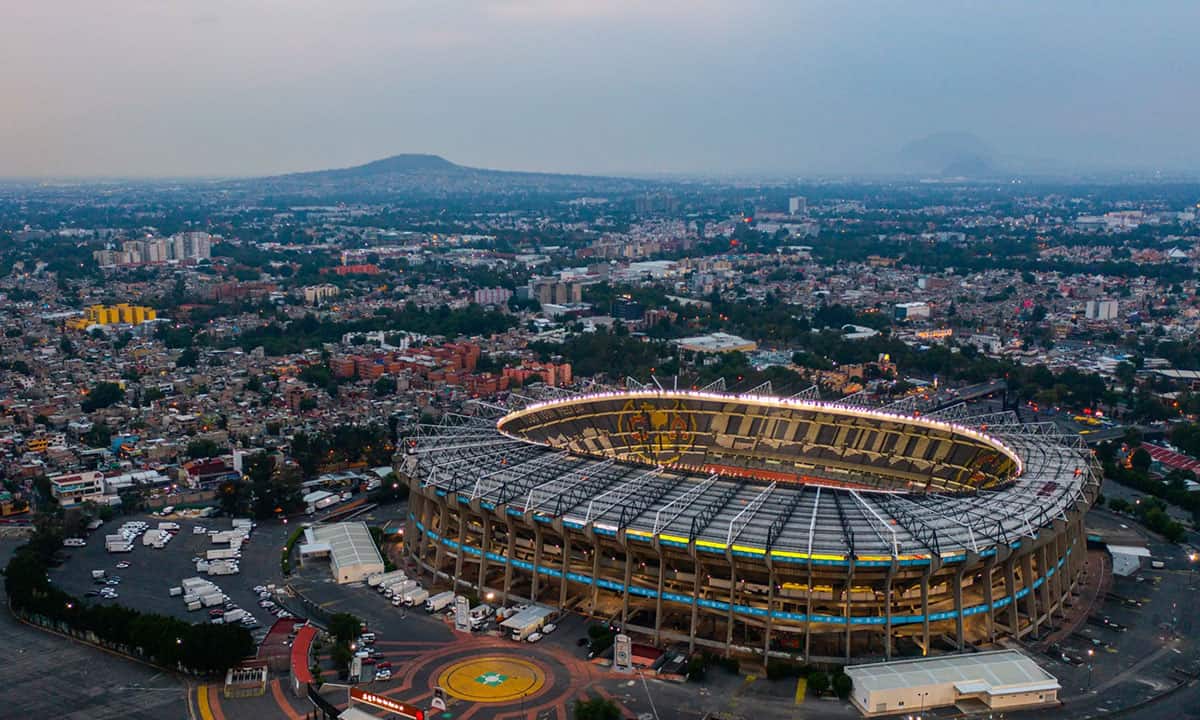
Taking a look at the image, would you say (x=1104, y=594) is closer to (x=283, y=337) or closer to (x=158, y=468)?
(x=158, y=468)

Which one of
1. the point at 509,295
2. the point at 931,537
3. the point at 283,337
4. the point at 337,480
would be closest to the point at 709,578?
the point at 931,537

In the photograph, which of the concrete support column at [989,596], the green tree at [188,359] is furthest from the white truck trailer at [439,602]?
the green tree at [188,359]

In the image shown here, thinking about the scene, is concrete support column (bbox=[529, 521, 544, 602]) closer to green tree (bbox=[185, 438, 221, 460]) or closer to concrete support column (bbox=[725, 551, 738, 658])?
concrete support column (bbox=[725, 551, 738, 658])

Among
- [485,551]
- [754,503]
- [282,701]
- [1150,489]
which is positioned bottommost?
[282,701]

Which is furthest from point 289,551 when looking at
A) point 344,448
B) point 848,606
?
point 848,606

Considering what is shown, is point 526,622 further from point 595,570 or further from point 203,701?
point 203,701

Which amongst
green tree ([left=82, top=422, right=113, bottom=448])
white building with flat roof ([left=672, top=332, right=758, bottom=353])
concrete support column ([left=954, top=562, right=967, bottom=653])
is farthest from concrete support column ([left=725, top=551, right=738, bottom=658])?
white building with flat roof ([left=672, top=332, right=758, bottom=353])
